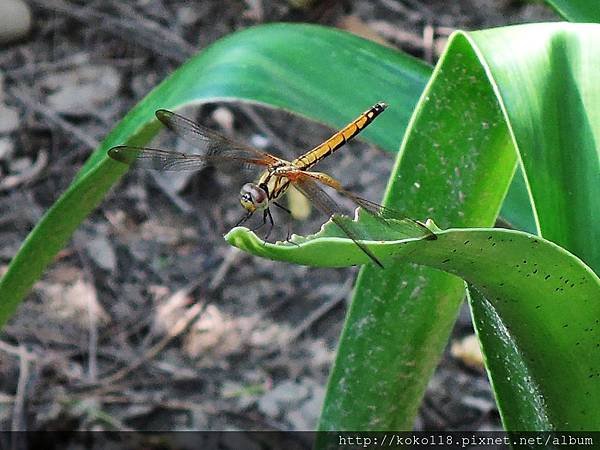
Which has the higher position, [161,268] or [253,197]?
[253,197]

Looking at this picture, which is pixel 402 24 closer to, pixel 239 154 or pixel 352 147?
pixel 352 147

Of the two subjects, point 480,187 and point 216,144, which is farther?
point 216,144

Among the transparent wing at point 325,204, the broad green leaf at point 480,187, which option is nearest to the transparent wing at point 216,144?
the transparent wing at point 325,204

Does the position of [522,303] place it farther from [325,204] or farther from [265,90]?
[265,90]

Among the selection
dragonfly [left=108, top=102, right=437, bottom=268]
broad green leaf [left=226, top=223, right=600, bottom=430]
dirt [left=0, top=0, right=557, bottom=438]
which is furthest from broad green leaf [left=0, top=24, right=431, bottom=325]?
dirt [left=0, top=0, right=557, bottom=438]

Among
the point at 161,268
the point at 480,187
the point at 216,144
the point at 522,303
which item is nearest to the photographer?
the point at 522,303

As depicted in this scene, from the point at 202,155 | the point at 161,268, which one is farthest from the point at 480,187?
the point at 161,268

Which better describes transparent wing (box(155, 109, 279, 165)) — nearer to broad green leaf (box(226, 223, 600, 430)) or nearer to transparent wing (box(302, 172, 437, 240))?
transparent wing (box(302, 172, 437, 240))
